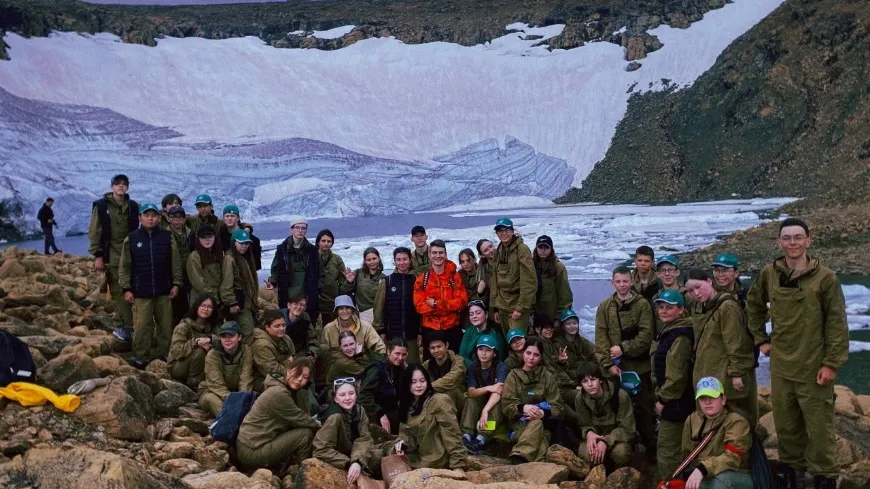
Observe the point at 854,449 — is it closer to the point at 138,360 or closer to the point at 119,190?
the point at 138,360

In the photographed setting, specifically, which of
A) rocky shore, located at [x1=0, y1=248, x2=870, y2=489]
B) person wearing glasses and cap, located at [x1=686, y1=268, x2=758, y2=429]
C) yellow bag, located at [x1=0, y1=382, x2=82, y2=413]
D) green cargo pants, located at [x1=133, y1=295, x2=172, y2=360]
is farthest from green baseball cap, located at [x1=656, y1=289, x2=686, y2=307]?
green cargo pants, located at [x1=133, y1=295, x2=172, y2=360]

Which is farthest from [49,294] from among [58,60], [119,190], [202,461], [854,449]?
[58,60]

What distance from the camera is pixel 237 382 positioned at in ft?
20.6

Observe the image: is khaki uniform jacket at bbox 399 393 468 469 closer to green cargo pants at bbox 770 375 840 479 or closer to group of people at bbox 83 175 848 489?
group of people at bbox 83 175 848 489

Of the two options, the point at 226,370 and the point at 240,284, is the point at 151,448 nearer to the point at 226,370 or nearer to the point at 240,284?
the point at 226,370

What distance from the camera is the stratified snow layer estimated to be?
122 ft

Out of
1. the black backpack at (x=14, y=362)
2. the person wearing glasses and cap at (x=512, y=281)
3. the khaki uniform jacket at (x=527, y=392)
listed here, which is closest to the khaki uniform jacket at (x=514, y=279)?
the person wearing glasses and cap at (x=512, y=281)

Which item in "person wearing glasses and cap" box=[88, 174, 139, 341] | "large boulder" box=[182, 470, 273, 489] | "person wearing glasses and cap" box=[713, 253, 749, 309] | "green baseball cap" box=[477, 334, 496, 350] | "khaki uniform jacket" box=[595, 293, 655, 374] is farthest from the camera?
"person wearing glasses and cap" box=[88, 174, 139, 341]

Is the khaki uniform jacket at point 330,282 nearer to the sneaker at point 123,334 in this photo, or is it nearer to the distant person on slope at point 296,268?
the distant person on slope at point 296,268

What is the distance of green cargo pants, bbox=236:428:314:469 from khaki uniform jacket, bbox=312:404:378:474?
0.12 m

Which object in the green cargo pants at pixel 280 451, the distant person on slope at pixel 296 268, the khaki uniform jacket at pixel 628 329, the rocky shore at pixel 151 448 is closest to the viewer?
the rocky shore at pixel 151 448

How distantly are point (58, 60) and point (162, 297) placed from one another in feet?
117

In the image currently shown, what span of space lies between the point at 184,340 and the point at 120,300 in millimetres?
1694

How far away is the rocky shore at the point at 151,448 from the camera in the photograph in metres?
3.62
